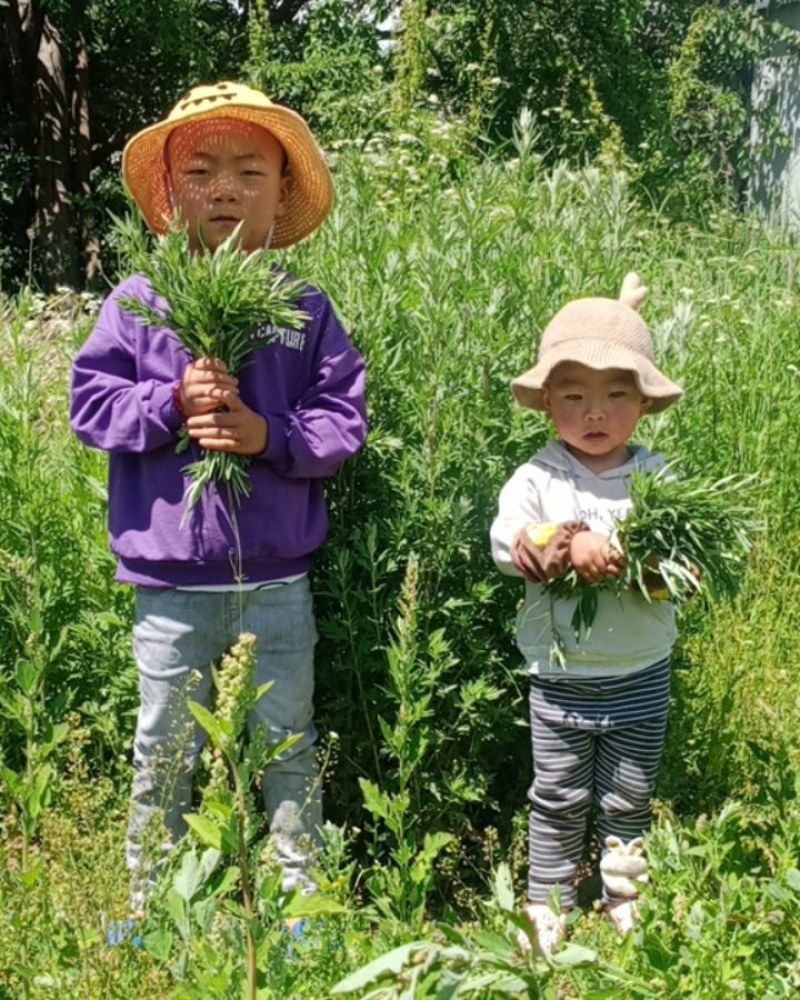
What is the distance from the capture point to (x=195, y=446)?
2.84 m

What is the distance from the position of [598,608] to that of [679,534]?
315 millimetres

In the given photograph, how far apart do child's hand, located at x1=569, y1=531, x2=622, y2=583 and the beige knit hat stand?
38 cm

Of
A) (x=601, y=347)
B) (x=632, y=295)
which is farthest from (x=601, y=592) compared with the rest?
(x=632, y=295)

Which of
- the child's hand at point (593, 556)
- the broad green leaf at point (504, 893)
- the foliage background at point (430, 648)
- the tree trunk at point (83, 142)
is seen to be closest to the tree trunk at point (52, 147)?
the tree trunk at point (83, 142)

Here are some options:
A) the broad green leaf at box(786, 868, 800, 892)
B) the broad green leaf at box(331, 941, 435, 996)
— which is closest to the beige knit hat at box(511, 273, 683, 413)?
the broad green leaf at box(786, 868, 800, 892)

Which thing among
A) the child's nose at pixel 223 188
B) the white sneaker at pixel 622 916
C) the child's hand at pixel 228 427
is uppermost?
the child's nose at pixel 223 188

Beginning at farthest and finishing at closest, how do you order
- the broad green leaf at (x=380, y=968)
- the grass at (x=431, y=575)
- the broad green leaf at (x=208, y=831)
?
1. the grass at (x=431, y=575)
2. the broad green leaf at (x=208, y=831)
3. the broad green leaf at (x=380, y=968)

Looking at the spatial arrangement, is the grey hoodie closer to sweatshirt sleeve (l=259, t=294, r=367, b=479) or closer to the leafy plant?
sweatshirt sleeve (l=259, t=294, r=367, b=479)

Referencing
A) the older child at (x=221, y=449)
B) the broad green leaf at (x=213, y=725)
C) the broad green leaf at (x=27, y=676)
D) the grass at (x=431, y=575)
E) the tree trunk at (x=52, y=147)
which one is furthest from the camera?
the tree trunk at (x=52, y=147)

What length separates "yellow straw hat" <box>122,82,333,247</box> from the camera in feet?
9.50

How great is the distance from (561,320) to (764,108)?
43.0ft

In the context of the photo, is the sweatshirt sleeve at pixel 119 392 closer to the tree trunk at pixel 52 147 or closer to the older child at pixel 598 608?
the older child at pixel 598 608

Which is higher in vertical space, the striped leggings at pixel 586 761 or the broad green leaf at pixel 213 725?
the broad green leaf at pixel 213 725

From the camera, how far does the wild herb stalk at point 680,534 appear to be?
2.65 m
